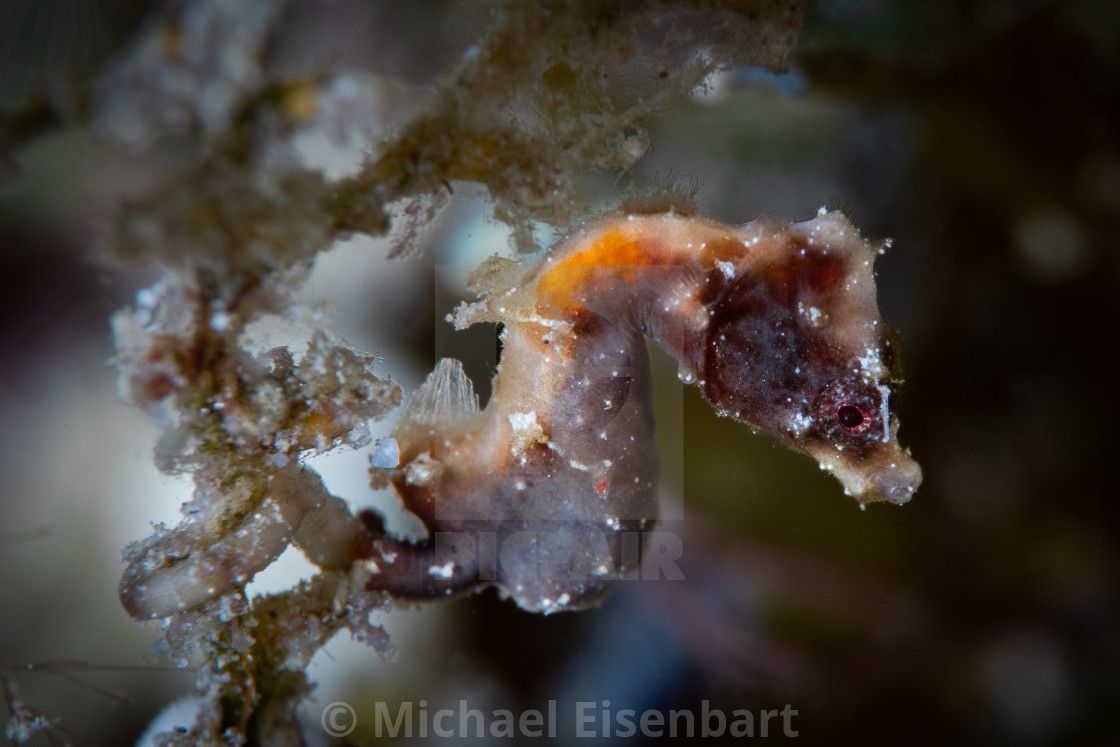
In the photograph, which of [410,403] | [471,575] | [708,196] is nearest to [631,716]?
[471,575]

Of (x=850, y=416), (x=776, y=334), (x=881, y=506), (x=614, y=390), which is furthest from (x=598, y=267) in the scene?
(x=881, y=506)

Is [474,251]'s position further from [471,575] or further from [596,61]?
[471,575]

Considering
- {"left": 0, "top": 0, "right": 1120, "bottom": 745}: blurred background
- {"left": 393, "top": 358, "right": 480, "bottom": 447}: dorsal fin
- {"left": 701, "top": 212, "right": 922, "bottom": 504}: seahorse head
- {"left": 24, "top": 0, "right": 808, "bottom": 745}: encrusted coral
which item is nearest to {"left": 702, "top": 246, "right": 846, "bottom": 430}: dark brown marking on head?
{"left": 701, "top": 212, "right": 922, "bottom": 504}: seahorse head

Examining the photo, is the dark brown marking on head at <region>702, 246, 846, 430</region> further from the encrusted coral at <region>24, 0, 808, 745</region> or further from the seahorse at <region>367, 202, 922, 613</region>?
the encrusted coral at <region>24, 0, 808, 745</region>

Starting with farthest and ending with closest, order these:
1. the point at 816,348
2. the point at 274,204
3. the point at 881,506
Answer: the point at 881,506 < the point at 816,348 < the point at 274,204

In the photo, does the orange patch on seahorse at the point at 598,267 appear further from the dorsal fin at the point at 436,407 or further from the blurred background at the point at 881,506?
the dorsal fin at the point at 436,407

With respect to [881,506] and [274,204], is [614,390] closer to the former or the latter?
[274,204]
